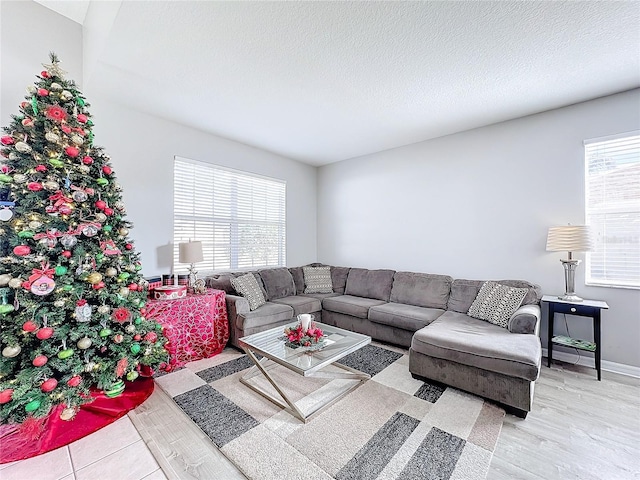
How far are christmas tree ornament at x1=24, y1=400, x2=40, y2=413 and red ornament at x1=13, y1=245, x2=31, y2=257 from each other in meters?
0.93

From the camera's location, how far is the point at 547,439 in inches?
69.1

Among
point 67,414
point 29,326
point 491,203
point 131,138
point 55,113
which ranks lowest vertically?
point 67,414

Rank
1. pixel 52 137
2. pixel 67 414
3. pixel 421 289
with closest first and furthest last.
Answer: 1. pixel 67 414
2. pixel 52 137
3. pixel 421 289

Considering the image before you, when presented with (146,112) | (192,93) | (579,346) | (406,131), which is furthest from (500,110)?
(146,112)

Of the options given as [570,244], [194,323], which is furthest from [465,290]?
[194,323]

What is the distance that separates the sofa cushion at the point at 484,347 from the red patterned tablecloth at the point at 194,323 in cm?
214

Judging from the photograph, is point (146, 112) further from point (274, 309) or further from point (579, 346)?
point (579, 346)

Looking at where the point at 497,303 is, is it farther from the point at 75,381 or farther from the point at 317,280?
the point at 75,381

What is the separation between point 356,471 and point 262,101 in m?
3.19

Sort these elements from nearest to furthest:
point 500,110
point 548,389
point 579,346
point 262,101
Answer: point 548,389, point 579,346, point 262,101, point 500,110

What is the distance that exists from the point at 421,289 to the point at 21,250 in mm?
3861

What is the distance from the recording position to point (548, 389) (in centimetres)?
237

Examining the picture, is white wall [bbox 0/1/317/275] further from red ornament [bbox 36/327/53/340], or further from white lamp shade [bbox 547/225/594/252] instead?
white lamp shade [bbox 547/225/594/252]

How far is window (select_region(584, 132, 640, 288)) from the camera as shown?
8.71ft
